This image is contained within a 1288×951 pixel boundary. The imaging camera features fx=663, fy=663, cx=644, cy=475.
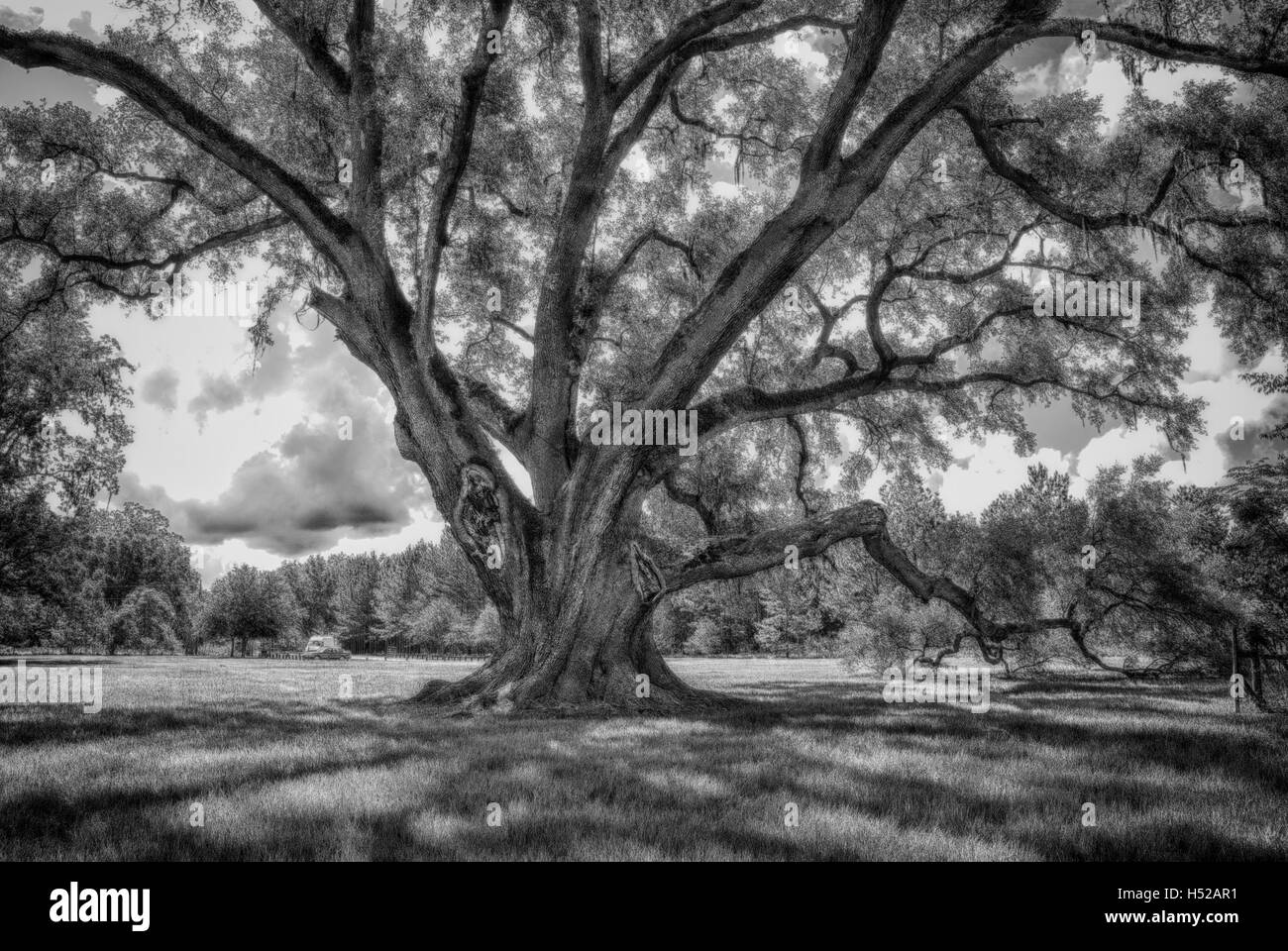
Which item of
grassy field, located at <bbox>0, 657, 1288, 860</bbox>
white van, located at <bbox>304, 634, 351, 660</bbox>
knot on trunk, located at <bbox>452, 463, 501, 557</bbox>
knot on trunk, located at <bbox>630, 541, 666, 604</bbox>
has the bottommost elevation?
white van, located at <bbox>304, 634, 351, 660</bbox>

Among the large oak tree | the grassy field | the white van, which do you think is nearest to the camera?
the grassy field

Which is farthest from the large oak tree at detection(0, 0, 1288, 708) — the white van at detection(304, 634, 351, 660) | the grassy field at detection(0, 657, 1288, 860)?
the white van at detection(304, 634, 351, 660)

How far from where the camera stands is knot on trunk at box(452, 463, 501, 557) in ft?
34.6

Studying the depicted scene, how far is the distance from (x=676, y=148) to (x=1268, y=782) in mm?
14493

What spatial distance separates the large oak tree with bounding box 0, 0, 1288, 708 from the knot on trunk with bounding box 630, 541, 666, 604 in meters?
0.05

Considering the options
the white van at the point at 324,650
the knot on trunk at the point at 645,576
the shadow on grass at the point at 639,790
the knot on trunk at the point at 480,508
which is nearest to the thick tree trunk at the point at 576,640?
the knot on trunk at the point at 645,576

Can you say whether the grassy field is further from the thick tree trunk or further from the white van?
the white van

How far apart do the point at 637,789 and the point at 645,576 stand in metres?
6.02

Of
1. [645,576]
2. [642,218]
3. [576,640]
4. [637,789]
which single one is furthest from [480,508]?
[642,218]

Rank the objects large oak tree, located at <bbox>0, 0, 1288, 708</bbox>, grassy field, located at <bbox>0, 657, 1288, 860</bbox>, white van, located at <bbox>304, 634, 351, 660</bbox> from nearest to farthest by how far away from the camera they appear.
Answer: grassy field, located at <bbox>0, 657, 1288, 860</bbox> → large oak tree, located at <bbox>0, 0, 1288, 708</bbox> → white van, located at <bbox>304, 634, 351, 660</bbox>

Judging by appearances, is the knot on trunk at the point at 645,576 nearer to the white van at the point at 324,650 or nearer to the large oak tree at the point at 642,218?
the large oak tree at the point at 642,218
